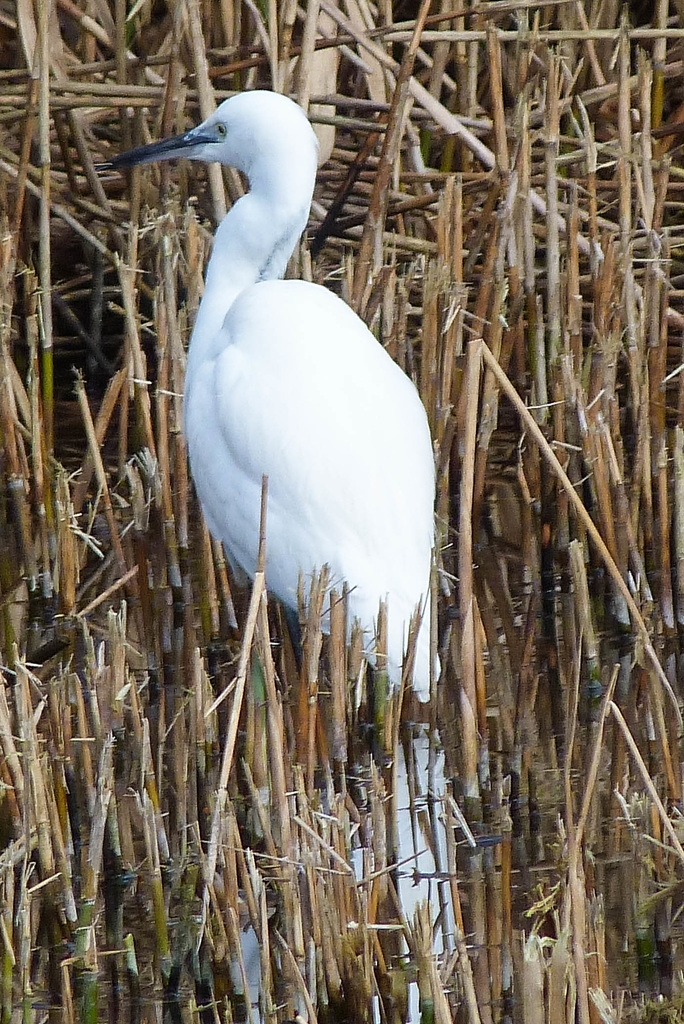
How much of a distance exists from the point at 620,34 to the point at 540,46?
2.55ft

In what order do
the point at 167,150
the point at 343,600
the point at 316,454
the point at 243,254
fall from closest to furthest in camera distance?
1. the point at 343,600
2. the point at 316,454
3. the point at 243,254
4. the point at 167,150

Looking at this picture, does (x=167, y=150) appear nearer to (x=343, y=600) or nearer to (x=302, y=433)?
(x=302, y=433)

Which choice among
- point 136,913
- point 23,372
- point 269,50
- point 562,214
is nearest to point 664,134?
point 562,214

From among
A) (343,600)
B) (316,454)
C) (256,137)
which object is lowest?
(343,600)

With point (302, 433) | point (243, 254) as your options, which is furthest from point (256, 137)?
point (302, 433)

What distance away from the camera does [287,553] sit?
274cm

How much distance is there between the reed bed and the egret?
0.14m

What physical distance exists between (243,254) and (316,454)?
710 mm

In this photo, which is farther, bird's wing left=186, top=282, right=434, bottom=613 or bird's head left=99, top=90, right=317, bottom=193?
bird's head left=99, top=90, right=317, bottom=193

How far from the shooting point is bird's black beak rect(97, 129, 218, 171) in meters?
3.28

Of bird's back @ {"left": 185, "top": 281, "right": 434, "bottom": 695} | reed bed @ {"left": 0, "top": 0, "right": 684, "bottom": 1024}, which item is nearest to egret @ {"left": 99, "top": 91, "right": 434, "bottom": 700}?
bird's back @ {"left": 185, "top": 281, "right": 434, "bottom": 695}

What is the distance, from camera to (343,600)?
94.0 inches

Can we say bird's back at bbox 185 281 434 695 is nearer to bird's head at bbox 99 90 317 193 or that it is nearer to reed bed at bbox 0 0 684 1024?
reed bed at bbox 0 0 684 1024

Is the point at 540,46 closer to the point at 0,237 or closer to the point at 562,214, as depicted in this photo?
the point at 562,214
